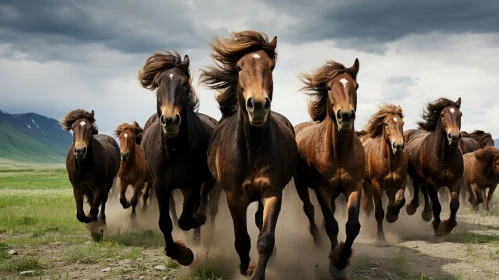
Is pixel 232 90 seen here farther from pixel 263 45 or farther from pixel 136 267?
pixel 136 267

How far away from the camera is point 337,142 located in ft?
22.1

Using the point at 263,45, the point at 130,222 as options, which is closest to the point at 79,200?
the point at 130,222

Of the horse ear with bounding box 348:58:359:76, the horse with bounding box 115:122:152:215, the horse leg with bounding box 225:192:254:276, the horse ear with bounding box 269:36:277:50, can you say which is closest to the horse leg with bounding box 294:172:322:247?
the horse ear with bounding box 348:58:359:76

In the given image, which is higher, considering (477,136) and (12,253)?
(477,136)

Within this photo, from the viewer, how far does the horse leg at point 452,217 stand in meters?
9.93

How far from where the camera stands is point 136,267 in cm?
720

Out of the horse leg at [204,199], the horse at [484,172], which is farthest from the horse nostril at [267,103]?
the horse at [484,172]

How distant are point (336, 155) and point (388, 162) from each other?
4052 millimetres

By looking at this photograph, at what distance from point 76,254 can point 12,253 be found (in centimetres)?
126

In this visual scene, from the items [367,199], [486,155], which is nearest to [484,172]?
[486,155]

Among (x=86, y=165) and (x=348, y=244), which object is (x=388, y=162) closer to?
(x=348, y=244)

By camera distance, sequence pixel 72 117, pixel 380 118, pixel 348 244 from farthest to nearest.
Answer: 1. pixel 380 118
2. pixel 72 117
3. pixel 348 244

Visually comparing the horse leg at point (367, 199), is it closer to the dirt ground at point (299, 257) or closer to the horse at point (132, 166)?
the dirt ground at point (299, 257)

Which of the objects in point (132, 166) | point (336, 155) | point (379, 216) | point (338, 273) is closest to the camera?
point (338, 273)
